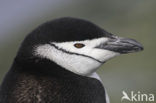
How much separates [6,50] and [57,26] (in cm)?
834

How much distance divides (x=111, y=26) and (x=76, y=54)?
25.1 ft

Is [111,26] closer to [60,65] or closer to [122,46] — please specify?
[122,46]

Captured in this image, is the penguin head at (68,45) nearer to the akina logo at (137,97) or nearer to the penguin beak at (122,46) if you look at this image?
the penguin beak at (122,46)

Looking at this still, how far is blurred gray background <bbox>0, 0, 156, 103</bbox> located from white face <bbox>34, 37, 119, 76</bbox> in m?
4.39

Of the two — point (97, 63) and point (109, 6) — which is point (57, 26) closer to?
point (97, 63)

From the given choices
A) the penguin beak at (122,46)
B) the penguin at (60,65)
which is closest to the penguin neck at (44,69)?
the penguin at (60,65)

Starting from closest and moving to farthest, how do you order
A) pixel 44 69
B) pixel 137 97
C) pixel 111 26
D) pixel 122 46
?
pixel 44 69 < pixel 122 46 < pixel 137 97 < pixel 111 26

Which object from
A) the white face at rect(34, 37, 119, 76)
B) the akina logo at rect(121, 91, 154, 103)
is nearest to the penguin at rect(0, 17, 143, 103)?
the white face at rect(34, 37, 119, 76)

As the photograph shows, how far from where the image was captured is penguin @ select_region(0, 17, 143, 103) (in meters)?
3.75

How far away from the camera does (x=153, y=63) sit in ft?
31.2

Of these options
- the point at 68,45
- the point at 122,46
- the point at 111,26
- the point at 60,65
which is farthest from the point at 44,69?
the point at 111,26

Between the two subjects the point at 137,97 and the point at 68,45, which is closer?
the point at 68,45

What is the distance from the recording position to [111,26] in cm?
1168

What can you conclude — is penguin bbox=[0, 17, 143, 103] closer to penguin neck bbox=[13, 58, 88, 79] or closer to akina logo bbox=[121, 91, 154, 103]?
penguin neck bbox=[13, 58, 88, 79]
